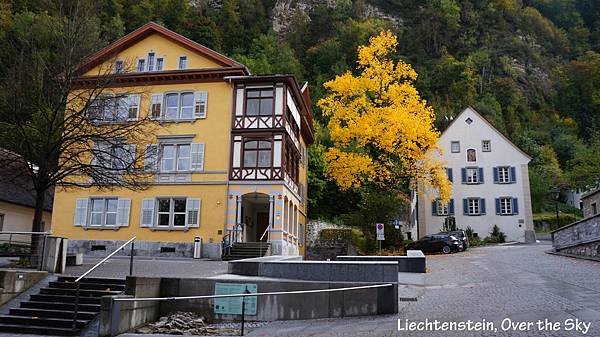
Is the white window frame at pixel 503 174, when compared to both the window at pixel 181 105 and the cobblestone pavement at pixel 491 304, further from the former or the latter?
the window at pixel 181 105

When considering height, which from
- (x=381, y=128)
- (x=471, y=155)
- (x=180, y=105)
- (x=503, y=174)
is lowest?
(x=503, y=174)

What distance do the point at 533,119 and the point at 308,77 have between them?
33376mm

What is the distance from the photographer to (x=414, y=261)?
18.4 m

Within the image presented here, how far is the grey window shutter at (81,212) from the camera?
29.5 meters

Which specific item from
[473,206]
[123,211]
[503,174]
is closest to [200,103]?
[123,211]

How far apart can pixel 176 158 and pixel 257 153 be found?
4.67 m

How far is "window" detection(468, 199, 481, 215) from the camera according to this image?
4428cm

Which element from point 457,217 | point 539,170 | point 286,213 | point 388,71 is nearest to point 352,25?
point 539,170

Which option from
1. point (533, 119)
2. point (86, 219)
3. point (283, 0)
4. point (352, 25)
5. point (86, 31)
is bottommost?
point (86, 219)

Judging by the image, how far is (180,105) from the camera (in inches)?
1183

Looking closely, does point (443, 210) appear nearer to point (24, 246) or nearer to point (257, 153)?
point (257, 153)

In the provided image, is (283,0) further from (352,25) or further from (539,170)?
(539,170)

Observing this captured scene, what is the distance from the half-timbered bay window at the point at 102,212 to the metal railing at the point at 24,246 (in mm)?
10597

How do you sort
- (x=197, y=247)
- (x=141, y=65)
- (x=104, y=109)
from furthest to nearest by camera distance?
(x=141, y=65) → (x=197, y=247) → (x=104, y=109)
